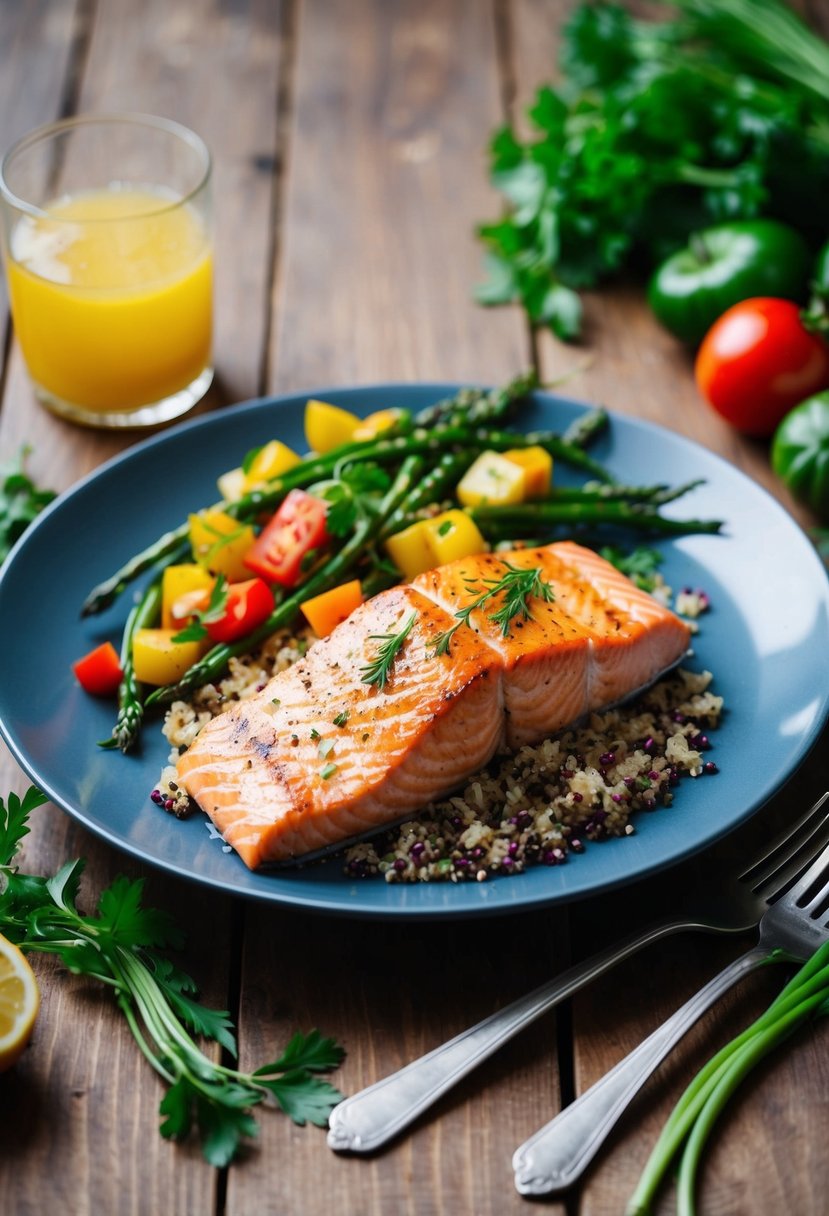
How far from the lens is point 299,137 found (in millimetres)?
5820

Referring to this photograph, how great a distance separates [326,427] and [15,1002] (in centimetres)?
206

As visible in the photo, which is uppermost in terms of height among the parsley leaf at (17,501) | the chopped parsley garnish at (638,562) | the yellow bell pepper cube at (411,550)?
the chopped parsley garnish at (638,562)

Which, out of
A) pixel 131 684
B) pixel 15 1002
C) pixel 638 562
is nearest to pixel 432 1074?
pixel 15 1002

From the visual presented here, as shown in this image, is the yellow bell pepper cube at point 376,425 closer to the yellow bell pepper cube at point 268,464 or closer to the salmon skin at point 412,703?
the yellow bell pepper cube at point 268,464

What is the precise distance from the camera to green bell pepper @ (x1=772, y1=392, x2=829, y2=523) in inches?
162

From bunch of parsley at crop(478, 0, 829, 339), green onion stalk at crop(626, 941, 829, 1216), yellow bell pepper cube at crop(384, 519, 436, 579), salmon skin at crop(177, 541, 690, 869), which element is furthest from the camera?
bunch of parsley at crop(478, 0, 829, 339)

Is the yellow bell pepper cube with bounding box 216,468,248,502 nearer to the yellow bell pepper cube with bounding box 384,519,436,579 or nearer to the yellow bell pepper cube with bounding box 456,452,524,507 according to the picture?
the yellow bell pepper cube with bounding box 384,519,436,579

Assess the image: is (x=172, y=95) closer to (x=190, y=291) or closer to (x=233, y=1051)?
(x=190, y=291)

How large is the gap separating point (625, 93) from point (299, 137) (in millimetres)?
1544

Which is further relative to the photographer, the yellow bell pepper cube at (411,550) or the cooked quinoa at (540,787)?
the yellow bell pepper cube at (411,550)

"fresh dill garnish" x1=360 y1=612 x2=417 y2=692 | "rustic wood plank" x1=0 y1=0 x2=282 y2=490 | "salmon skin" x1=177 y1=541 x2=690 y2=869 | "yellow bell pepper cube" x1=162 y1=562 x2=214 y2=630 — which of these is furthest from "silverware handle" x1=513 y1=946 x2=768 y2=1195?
"rustic wood plank" x1=0 y1=0 x2=282 y2=490

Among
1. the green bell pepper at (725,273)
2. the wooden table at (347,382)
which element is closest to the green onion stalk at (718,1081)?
the wooden table at (347,382)

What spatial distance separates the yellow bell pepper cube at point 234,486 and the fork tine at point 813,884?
6.33ft

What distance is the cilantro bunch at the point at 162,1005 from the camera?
8.41ft
